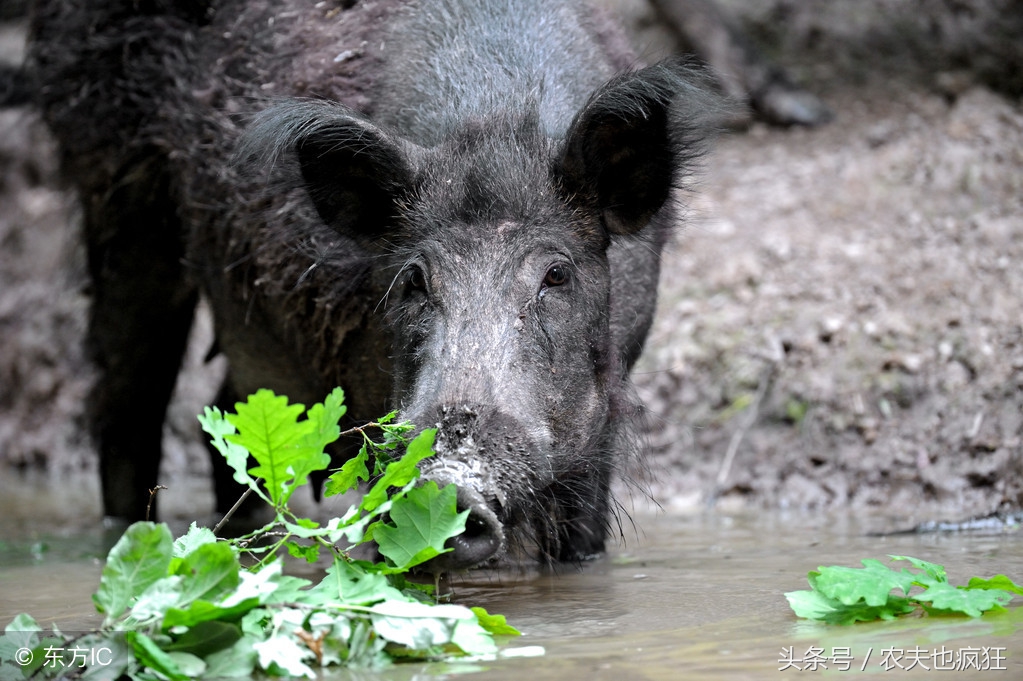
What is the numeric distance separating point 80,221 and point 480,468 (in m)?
4.60

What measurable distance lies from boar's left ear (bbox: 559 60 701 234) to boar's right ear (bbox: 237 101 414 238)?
0.62 meters

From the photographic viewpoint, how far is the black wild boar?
3.86m

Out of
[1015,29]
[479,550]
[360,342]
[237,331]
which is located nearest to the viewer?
[479,550]

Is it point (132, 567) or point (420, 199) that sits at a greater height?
point (420, 199)

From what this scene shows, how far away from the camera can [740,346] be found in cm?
701

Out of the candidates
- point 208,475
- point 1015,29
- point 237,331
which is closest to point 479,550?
point 237,331

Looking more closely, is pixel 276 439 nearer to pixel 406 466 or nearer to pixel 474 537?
pixel 406 466

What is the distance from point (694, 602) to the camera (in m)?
3.75

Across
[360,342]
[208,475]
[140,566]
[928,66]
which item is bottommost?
[208,475]

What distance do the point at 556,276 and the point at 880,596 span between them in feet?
4.94

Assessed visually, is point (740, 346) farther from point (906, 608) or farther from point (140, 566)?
point (140, 566)

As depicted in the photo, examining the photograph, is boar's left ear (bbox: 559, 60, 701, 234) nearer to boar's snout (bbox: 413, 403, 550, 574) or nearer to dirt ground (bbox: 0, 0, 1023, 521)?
dirt ground (bbox: 0, 0, 1023, 521)

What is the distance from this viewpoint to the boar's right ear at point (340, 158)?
168 inches

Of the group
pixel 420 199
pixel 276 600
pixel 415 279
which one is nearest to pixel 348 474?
pixel 276 600
